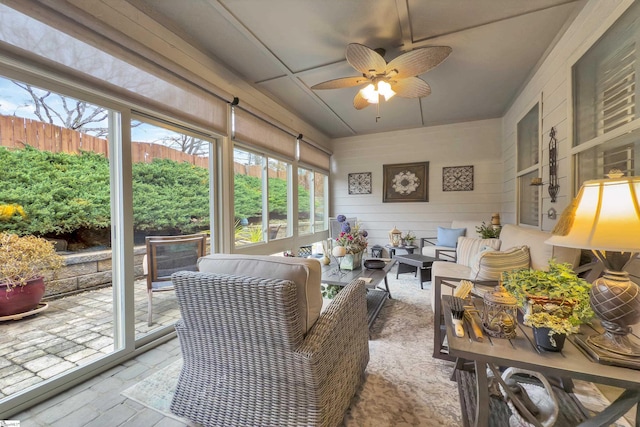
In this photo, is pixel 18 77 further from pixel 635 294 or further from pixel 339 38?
pixel 635 294

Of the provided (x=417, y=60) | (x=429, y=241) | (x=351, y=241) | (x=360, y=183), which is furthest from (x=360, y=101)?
(x=429, y=241)

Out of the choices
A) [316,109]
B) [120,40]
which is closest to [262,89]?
[316,109]

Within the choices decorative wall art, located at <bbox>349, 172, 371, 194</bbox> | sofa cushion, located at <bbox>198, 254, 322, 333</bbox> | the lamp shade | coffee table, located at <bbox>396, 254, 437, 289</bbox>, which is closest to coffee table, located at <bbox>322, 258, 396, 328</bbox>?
coffee table, located at <bbox>396, 254, 437, 289</bbox>

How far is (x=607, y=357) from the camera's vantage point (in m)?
0.98

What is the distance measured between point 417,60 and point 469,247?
218 cm

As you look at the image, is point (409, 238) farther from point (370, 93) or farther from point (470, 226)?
point (370, 93)

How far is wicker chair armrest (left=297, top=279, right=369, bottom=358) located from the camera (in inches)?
45.9

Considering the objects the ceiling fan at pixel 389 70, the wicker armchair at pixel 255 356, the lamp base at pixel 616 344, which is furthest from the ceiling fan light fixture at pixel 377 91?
the lamp base at pixel 616 344

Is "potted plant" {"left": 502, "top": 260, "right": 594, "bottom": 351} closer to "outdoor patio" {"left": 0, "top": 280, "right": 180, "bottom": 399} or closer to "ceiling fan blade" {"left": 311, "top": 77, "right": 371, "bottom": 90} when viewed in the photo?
"ceiling fan blade" {"left": 311, "top": 77, "right": 371, "bottom": 90}

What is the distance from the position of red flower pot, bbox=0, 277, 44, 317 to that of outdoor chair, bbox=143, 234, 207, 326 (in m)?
0.63

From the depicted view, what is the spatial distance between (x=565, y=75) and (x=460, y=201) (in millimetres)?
2713

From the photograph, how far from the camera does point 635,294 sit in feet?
3.19

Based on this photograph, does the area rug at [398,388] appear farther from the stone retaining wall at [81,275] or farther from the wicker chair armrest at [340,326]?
the stone retaining wall at [81,275]

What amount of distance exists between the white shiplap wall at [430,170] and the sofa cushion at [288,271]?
4167 mm
